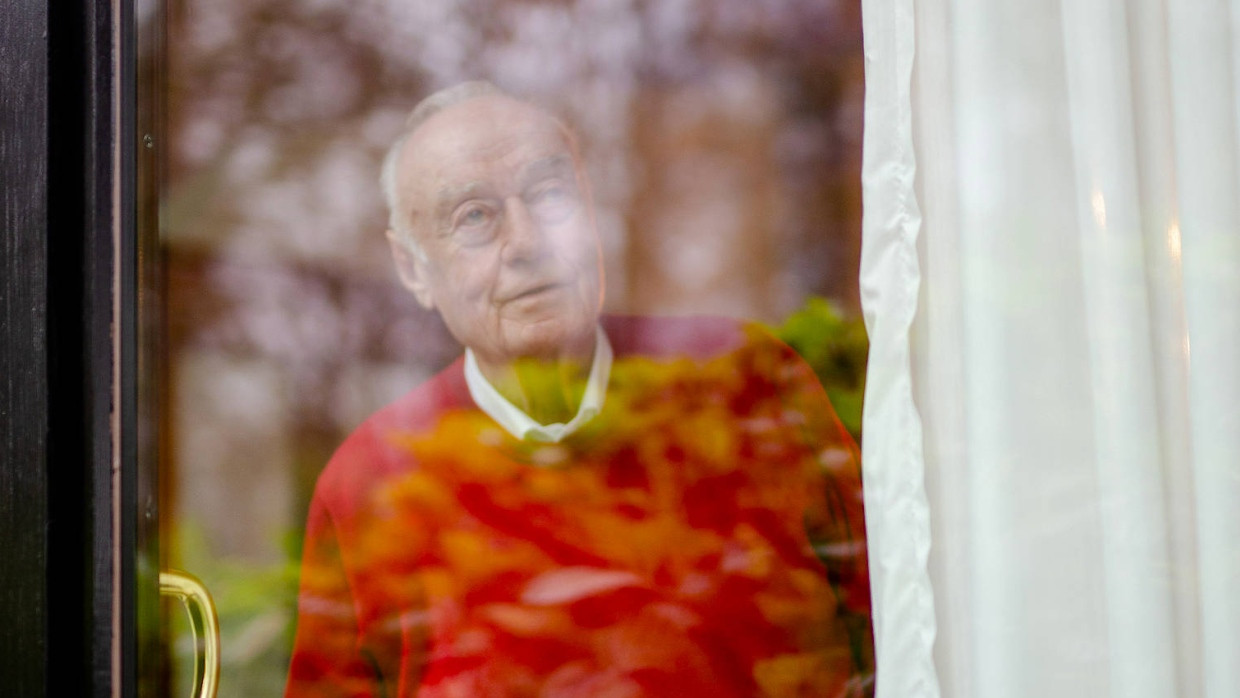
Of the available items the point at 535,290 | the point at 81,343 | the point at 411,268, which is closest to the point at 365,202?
the point at 411,268

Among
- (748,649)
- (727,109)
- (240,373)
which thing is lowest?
(748,649)

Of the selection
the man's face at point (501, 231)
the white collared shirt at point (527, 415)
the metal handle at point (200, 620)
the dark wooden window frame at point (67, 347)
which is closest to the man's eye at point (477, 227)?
the man's face at point (501, 231)

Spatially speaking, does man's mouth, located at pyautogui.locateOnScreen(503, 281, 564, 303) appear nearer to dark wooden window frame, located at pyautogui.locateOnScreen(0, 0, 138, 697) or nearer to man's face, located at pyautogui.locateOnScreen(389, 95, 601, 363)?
man's face, located at pyautogui.locateOnScreen(389, 95, 601, 363)

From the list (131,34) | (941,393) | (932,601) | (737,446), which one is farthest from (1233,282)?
(131,34)

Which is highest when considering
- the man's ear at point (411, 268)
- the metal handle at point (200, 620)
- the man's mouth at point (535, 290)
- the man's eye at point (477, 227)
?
the man's eye at point (477, 227)

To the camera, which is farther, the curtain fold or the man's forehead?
the man's forehead

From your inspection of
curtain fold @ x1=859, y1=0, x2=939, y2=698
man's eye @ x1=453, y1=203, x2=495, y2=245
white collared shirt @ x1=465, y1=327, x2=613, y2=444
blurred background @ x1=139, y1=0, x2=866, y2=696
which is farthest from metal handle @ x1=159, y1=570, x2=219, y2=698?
curtain fold @ x1=859, y1=0, x2=939, y2=698

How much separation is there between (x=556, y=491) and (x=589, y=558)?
0.08m

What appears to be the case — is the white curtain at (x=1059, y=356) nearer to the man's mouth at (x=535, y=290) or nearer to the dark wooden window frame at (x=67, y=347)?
the man's mouth at (x=535, y=290)

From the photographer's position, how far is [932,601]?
91cm

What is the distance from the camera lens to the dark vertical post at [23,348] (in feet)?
3.24

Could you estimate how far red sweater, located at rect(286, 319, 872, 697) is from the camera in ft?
3.35

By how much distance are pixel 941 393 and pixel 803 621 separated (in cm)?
30

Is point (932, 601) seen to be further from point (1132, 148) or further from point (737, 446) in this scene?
point (1132, 148)
